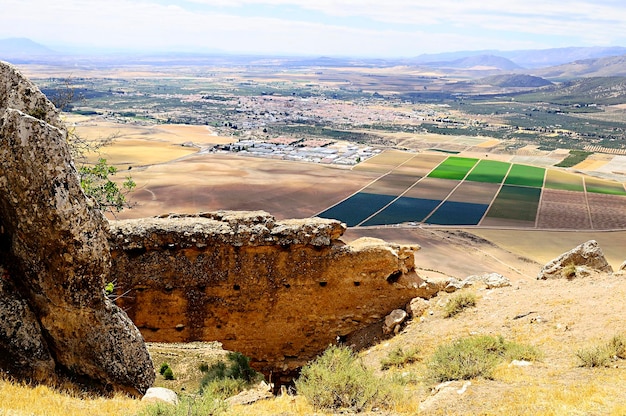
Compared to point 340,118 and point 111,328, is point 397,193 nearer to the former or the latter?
point 111,328

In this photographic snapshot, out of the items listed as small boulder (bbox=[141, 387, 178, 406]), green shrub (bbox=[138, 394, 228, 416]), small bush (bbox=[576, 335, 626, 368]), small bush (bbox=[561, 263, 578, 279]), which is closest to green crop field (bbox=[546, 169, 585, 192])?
small bush (bbox=[561, 263, 578, 279])

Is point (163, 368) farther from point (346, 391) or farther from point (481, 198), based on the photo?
point (481, 198)

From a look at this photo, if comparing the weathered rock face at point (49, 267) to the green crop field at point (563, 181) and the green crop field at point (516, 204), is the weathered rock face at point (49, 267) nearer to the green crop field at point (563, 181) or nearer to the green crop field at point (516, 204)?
the green crop field at point (516, 204)

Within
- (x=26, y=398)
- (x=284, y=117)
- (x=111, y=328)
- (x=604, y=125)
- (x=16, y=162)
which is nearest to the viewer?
(x=26, y=398)

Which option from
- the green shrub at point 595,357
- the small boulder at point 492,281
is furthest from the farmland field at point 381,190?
the green shrub at point 595,357

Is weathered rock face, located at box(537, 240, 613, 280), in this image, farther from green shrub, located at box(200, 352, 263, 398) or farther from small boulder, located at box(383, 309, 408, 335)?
green shrub, located at box(200, 352, 263, 398)

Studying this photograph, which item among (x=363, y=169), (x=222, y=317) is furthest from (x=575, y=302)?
(x=363, y=169)

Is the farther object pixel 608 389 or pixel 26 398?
pixel 608 389

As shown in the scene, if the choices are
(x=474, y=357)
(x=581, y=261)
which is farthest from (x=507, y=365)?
(x=581, y=261)
